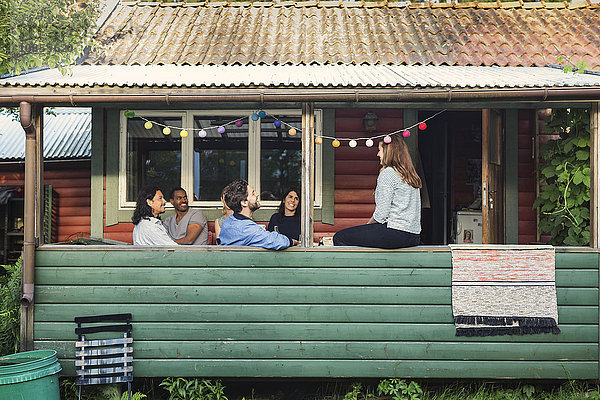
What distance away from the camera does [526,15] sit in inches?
320

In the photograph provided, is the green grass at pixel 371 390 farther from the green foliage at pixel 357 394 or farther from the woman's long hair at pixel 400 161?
the woman's long hair at pixel 400 161

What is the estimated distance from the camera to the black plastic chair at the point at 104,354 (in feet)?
15.5

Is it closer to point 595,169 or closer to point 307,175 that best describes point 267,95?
point 307,175

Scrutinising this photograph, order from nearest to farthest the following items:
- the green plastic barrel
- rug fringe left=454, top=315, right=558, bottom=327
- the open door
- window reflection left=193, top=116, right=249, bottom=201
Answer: the green plastic barrel < rug fringe left=454, top=315, right=558, bottom=327 < the open door < window reflection left=193, top=116, right=249, bottom=201

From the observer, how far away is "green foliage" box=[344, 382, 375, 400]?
193 inches

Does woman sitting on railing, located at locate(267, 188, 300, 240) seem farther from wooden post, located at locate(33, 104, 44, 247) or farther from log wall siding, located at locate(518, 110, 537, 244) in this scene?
log wall siding, located at locate(518, 110, 537, 244)

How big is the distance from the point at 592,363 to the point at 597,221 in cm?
121

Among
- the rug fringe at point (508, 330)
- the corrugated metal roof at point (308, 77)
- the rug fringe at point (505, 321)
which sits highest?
the corrugated metal roof at point (308, 77)

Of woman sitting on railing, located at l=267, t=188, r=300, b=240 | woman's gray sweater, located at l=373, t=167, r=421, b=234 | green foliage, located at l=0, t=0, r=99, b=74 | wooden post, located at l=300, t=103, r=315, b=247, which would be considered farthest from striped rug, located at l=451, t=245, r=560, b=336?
green foliage, located at l=0, t=0, r=99, b=74

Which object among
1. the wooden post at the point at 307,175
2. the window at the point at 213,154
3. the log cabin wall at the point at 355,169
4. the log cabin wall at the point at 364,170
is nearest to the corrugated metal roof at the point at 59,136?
the window at the point at 213,154

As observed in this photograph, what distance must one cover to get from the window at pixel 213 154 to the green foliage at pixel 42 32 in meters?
1.17

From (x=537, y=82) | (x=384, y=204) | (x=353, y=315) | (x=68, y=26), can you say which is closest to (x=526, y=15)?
(x=537, y=82)

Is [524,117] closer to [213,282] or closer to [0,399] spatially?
[213,282]

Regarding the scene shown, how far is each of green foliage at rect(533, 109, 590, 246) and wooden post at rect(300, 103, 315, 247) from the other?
2671mm
